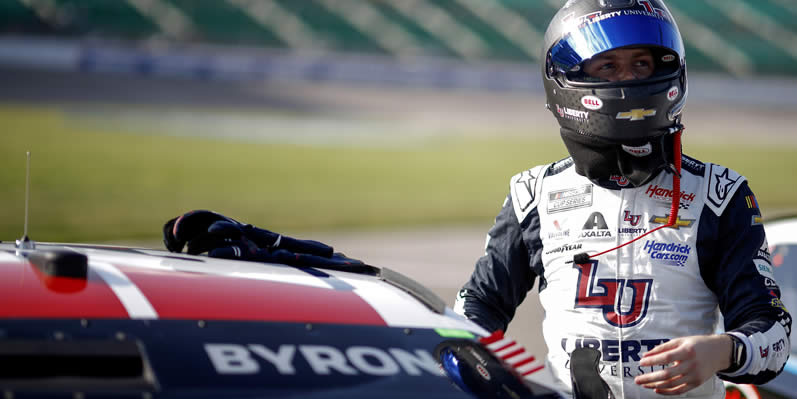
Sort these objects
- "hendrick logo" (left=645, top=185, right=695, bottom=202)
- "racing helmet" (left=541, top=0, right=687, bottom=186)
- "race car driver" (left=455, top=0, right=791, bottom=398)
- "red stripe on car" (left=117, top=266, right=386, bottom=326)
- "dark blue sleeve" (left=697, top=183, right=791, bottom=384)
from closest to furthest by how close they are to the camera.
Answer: "red stripe on car" (left=117, top=266, right=386, bottom=326), "dark blue sleeve" (left=697, top=183, right=791, bottom=384), "race car driver" (left=455, top=0, right=791, bottom=398), "hendrick logo" (left=645, top=185, right=695, bottom=202), "racing helmet" (left=541, top=0, right=687, bottom=186)

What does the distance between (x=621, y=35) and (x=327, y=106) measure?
3302 centimetres

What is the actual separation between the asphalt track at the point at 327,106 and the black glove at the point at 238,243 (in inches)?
979

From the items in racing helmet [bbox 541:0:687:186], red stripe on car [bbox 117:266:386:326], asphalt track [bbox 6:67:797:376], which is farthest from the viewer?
asphalt track [bbox 6:67:797:376]

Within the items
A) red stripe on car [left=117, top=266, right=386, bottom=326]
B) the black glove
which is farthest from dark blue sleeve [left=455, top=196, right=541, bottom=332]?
red stripe on car [left=117, top=266, right=386, bottom=326]

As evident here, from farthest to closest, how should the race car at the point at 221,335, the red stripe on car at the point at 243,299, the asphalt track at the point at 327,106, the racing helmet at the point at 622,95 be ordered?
the asphalt track at the point at 327,106
the racing helmet at the point at 622,95
the red stripe on car at the point at 243,299
the race car at the point at 221,335

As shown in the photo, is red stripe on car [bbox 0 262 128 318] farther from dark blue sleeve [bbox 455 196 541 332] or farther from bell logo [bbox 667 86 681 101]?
bell logo [bbox 667 86 681 101]

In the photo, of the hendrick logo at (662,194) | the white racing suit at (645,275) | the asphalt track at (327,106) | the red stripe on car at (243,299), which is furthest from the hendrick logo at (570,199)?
the asphalt track at (327,106)

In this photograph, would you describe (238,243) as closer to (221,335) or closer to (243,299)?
(243,299)

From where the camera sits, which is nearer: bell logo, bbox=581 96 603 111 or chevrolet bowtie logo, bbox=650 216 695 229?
chevrolet bowtie logo, bbox=650 216 695 229

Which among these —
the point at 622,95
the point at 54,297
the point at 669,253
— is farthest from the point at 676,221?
the point at 54,297

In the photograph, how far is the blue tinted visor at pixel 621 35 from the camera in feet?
8.18

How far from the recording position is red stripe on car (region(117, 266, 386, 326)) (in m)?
1.67

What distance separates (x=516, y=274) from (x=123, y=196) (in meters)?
14.2

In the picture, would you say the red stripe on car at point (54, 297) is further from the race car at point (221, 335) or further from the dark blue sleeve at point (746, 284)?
the dark blue sleeve at point (746, 284)
